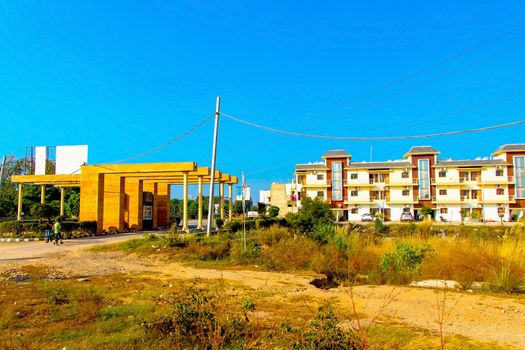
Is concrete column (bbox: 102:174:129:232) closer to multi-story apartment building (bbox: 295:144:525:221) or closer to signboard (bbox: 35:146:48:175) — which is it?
signboard (bbox: 35:146:48:175)

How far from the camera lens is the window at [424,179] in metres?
56.5

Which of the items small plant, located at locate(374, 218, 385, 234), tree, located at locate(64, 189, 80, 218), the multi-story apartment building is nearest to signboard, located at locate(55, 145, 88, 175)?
tree, located at locate(64, 189, 80, 218)

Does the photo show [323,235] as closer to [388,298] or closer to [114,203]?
[388,298]

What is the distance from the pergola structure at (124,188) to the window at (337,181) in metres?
27.2

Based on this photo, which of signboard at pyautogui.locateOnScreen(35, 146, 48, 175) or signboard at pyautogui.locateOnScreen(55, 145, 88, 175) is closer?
signboard at pyautogui.locateOnScreen(55, 145, 88, 175)

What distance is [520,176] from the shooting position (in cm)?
5428

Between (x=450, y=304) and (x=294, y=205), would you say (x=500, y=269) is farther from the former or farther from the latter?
(x=294, y=205)

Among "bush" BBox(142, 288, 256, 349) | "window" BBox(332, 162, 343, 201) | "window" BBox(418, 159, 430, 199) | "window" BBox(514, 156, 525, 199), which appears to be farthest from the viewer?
"window" BBox(332, 162, 343, 201)

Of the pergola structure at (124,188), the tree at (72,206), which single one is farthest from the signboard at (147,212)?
the tree at (72,206)

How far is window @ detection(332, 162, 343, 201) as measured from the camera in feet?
195

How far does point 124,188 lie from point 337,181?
36.9m

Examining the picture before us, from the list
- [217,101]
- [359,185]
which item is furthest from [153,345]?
[359,185]

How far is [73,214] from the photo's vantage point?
40188 mm

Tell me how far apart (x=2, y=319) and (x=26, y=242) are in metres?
19.1
